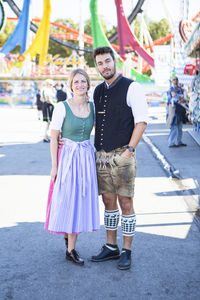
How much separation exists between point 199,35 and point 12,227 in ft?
15.9

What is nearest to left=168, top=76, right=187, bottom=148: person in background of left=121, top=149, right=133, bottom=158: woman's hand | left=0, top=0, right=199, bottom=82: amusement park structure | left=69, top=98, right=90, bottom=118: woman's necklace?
left=69, top=98, right=90, bottom=118: woman's necklace

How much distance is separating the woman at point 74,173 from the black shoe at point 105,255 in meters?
0.16

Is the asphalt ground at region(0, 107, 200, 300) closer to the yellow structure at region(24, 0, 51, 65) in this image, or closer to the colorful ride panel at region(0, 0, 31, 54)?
the yellow structure at region(24, 0, 51, 65)

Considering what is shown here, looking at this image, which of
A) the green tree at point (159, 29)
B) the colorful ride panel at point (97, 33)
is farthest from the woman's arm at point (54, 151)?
the green tree at point (159, 29)

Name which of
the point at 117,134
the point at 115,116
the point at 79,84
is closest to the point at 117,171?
the point at 117,134

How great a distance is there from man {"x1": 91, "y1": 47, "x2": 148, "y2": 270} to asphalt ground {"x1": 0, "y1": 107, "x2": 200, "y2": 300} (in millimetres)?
269

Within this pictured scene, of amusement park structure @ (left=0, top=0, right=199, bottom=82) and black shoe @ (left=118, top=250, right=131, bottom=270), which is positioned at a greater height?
amusement park structure @ (left=0, top=0, right=199, bottom=82)

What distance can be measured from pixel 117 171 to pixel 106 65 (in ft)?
2.93

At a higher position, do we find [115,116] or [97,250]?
[115,116]

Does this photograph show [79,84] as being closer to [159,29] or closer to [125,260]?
[125,260]

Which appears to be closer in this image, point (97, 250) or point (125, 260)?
point (125, 260)

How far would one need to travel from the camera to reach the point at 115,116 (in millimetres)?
3197

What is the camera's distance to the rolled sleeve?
3102 mm

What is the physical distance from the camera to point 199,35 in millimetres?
6910
